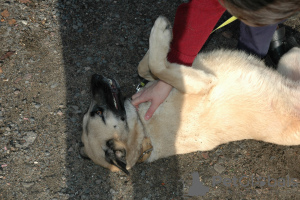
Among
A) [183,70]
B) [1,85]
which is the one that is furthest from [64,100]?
[183,70]

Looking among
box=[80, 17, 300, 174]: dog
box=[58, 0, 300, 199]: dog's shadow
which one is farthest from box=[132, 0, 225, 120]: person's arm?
box=[58, 0, 300, 199]: dog's shadow

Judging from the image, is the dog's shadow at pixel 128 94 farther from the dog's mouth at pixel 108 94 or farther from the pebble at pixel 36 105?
the dog's mouth at pixel 108 94

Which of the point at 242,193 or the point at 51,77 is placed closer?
the point at 242,193

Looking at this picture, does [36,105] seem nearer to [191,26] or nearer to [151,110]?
[151,110]

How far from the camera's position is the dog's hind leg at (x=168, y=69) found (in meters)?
2.55

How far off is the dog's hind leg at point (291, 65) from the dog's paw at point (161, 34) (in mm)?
1571

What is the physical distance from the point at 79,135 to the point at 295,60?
274 cm

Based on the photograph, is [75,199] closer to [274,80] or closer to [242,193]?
[242,193]

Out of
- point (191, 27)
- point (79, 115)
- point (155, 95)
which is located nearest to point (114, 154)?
point (155, 95)

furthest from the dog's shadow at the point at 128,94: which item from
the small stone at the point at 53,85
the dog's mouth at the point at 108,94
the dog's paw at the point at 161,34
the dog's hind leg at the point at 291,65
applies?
the dog's paw at the point at 161,34

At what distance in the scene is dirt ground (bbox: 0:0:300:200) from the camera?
130 inches

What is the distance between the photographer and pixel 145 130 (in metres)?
3.02

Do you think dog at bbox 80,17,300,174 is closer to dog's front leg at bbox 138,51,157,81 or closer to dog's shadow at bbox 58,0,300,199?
dog's front leg at bbox 138,51,157,81

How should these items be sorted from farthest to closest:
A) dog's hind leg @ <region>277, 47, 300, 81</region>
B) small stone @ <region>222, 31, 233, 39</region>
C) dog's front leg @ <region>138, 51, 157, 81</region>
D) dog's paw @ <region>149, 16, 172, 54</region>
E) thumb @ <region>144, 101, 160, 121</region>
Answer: small stone @ <region>222, 31, 233, 39</region>
dog's hind leg @ <region>277, 47, 300, 81</region>
dog's front leg @ <region>138, 51, 157, 81</region>
thumb @ <region>144, 101, 160, 121</region>
dog's paw @ <region>149, 16, 172, 54</region>
